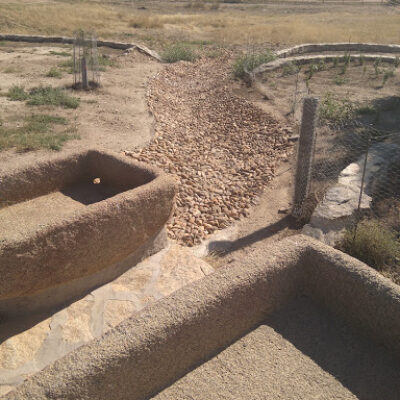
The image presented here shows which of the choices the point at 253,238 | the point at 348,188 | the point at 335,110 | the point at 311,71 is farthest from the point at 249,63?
the point at 253,238

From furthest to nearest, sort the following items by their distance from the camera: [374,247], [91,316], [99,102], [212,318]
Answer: [99,102]
[374,247]
[91,316]
[212,318]

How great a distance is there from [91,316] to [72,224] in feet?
3.07

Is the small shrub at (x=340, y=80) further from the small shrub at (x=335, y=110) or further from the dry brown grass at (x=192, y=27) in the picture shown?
the dry brown grass at (x=192, y=27)

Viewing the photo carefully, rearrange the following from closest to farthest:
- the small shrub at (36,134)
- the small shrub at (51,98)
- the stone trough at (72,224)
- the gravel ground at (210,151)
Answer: the stone trough at (72,224) → the gravel ground at (210,151) → the small shrub at (36,134) → the small shrub at (51,98)

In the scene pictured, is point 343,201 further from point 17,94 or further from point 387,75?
point 387,75

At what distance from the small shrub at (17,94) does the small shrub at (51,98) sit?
0.13 m

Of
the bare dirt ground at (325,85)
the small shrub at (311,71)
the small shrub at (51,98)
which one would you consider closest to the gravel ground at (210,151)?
the bare dirt ground at (325,85)

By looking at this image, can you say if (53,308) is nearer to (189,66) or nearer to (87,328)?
(87,328)

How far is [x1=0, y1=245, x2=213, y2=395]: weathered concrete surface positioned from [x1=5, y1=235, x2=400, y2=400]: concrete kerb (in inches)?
53.0

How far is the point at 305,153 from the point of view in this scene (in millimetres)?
6281

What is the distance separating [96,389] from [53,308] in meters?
2.29

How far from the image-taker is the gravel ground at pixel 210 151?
688cm

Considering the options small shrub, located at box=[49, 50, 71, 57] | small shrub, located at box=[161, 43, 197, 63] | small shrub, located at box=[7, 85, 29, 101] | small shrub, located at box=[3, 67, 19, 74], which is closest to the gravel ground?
small shrub, located at box=[161, 43, 197, 63]

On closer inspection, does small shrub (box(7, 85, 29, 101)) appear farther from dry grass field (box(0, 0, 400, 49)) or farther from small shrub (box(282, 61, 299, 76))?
dry grass field (box(0, 0, 400, 49))
